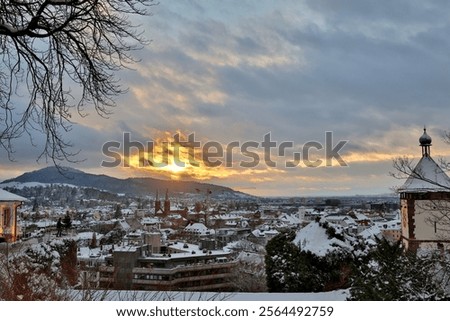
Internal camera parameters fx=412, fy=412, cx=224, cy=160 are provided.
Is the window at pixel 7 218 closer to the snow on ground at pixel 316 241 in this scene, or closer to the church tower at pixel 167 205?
the church tower at pixel 167 205

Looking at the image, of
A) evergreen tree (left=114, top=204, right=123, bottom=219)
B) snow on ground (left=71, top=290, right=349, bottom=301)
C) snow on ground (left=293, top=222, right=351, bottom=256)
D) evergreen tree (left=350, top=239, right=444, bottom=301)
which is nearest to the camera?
snow on ground (left=71, top=290, right=349, bottom=301)

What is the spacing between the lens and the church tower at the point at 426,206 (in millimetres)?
2607

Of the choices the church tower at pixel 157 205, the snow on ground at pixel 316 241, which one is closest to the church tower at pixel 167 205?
the church tower at pixel 157 205

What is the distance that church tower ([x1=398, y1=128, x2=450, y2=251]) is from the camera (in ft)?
8.55

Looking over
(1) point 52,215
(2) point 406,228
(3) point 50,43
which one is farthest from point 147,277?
(2) point 406,228

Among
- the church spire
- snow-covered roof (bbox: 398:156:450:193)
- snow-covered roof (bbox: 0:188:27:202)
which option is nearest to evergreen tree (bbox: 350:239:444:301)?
snow-covered roof (bbox: 398:156:450:193)

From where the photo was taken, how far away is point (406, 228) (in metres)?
2.80

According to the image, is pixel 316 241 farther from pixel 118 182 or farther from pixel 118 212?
pixel 118 182

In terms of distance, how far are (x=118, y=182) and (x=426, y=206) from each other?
80.6 inches

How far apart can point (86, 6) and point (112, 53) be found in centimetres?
31

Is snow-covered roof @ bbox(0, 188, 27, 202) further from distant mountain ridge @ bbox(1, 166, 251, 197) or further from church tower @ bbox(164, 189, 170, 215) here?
church tower @ bbox(164, 189, 170, 215)

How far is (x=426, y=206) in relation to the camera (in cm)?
277

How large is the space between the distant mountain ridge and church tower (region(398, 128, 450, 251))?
1.09 m
